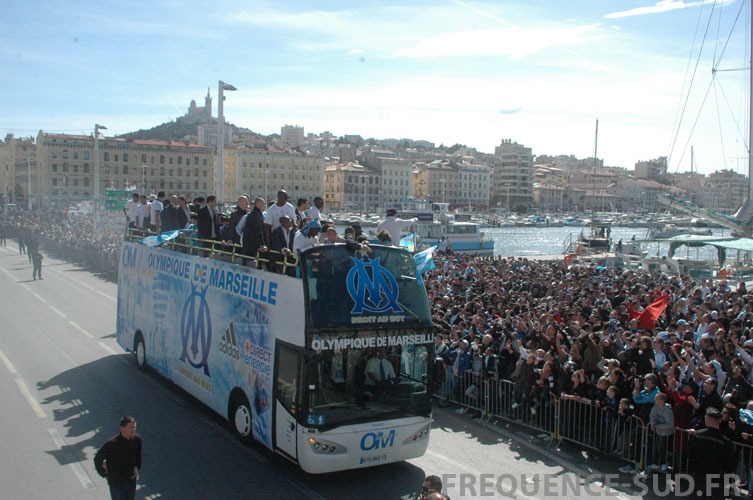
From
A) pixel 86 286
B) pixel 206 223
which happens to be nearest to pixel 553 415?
Answer: pixel 206 223

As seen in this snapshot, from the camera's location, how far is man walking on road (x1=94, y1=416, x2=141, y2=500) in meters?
6.10

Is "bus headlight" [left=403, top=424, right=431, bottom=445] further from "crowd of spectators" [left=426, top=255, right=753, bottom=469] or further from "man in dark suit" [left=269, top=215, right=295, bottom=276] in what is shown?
"man in dark suit" [left=269, top=215, right=295, bottom=276]

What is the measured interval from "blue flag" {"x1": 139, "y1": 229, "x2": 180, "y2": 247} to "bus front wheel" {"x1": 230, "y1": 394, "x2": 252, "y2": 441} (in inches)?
173

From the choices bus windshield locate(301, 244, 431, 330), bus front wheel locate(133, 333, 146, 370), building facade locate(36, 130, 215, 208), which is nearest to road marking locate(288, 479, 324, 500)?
bus windshield locate(301, 244, 431, 330)

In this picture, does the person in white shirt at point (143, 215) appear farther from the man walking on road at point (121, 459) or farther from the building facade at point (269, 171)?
the building facade at point (269, 171)

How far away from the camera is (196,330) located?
10484 mm

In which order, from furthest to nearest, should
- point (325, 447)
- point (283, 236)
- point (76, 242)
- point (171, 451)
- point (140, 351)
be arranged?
point (76, 242) → point (140, 351) → point (283, 236) → point (171, 451) → point (325, 447)

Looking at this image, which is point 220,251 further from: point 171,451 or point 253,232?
point 171,451

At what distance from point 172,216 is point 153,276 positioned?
6.14ft

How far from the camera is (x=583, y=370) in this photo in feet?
31.2

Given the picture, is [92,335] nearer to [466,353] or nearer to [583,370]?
[466,353]

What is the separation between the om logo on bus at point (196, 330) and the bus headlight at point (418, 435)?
3.70m

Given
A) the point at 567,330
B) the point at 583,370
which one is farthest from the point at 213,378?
the point at 567,330

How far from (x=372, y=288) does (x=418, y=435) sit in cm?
190
